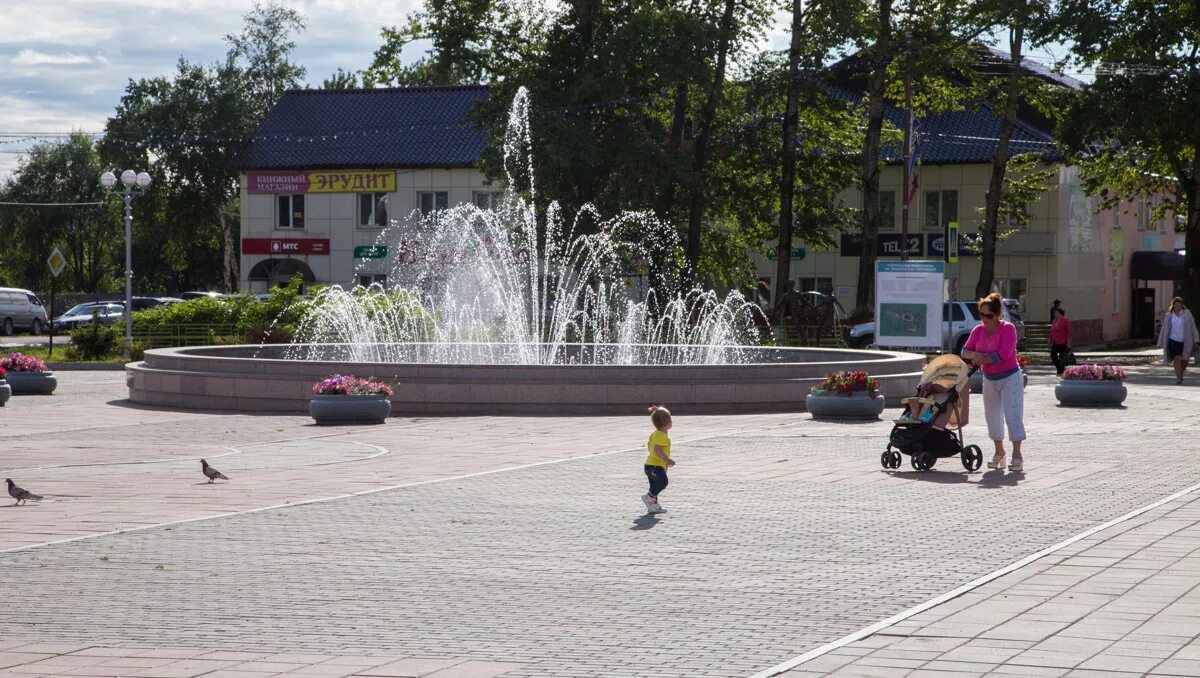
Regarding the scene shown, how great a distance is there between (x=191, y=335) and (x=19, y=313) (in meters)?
26.3

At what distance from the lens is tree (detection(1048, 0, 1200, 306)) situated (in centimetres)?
4222

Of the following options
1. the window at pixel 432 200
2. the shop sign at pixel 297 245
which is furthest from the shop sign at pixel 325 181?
the shop sign at pixel 297 245

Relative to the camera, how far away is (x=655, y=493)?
38.7 ft

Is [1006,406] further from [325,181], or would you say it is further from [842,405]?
[325,181]

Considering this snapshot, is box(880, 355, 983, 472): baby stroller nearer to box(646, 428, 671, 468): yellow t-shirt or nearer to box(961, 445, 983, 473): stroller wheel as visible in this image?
box(961, 445, 983, 473): stroller wheel

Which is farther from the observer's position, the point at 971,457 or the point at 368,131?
the point at 368,131

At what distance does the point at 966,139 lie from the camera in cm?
5794

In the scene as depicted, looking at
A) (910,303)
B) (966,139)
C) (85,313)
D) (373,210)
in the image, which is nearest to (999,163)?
(966,139)

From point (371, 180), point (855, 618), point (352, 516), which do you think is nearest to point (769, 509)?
point (352, 516)

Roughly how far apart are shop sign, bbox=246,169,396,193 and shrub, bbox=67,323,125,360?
25800 millimetres

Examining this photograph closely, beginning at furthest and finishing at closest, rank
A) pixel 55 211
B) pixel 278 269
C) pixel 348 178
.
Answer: pixel 55 211 < pixel 278 269 < pixel 348 178

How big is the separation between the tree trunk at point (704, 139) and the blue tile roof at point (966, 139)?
35.6 ft

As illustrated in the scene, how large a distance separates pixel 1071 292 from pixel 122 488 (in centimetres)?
4906

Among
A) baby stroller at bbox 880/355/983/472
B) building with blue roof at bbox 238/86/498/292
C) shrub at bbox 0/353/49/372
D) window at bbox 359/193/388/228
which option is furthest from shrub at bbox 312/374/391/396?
window at bbox 359/193/388/228
